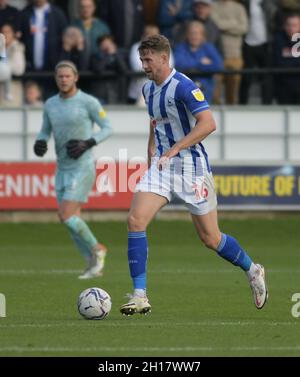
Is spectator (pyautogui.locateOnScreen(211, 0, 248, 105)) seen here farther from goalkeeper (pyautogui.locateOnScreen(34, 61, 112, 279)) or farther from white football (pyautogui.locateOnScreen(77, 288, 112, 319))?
white football (pyautogui.locateOnScreen(77, 288, 112, 319))

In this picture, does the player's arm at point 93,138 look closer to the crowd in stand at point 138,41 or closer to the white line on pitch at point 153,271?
the white line on pitch at point 153,271

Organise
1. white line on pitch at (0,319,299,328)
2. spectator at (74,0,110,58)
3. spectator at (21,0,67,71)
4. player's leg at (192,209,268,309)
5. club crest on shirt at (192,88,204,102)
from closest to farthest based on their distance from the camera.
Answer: white line on pitch at (0,319,299,328) < club crest on shirt at (192,88,204,102) < player's leg at (192,209,268,309) < spectator at (21,0,67,71) < spectator at (74,0,110,58)

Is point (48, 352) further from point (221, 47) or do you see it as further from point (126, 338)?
point (221, 47)

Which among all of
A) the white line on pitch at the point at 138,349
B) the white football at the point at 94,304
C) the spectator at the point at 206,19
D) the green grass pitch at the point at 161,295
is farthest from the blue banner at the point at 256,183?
the white line on pitch at the point at 138,349

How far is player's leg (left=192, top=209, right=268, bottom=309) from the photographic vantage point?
1197cm

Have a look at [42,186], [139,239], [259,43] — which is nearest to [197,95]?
[139,239]

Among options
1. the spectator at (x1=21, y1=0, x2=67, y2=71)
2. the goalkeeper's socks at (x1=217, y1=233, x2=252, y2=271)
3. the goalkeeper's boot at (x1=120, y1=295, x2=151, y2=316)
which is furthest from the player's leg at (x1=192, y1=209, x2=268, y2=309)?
the spectator at (x1=21, y1=0, x2=67, y2=71)

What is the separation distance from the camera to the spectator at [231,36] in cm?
2284

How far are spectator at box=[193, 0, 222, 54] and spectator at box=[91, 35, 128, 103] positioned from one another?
4.65 feet

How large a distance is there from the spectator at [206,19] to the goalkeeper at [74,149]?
627 centimetres

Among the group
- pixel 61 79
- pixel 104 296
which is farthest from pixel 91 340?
pixel 61 79

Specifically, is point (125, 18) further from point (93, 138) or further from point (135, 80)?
point (93, 138)

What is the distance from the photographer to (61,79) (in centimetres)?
1616

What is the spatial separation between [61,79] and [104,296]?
5.12 meters
